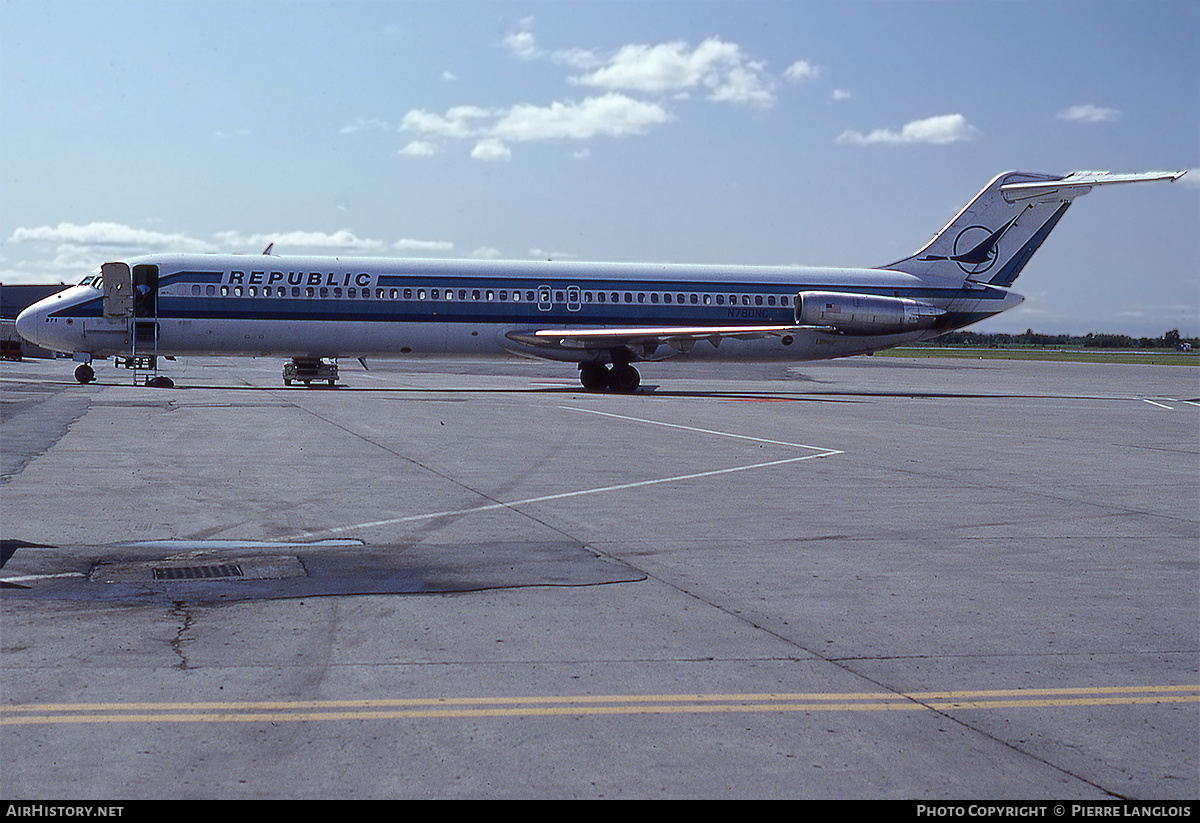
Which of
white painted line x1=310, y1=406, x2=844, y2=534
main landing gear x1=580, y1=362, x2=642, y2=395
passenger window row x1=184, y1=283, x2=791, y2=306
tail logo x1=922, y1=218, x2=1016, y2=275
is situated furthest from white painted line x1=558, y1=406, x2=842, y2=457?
tail logo x1=922, y1=218, x2=1016, y2=275

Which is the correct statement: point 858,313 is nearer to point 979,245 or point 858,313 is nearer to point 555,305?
point 979,245

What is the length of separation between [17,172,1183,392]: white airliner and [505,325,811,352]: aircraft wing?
5 centimetres

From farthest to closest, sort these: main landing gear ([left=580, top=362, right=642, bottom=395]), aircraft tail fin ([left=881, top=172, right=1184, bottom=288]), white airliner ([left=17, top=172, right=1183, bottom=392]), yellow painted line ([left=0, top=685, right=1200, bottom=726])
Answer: aircraft tail fin ([left=881, top=172, right=1184, bottom=288]), main landing gear ([left=580, top=362, right=642, bottom=395]), white airliner ([left=17, top=172, right=1183, bottom=392]), yellow painted line ([left=0, top=685, right=1200, bottom=726])

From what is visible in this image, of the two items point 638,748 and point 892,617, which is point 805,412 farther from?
point 638,748

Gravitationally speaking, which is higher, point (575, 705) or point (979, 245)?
point (979, 245)

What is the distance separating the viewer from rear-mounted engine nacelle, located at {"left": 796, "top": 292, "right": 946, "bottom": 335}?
37750 millimetres

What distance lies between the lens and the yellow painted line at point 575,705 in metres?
5.34

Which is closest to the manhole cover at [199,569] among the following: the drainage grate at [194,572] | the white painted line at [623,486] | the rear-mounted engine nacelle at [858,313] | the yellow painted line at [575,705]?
the drainage grate at [194,572]

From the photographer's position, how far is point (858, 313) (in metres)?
37.9

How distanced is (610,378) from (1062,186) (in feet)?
57.2

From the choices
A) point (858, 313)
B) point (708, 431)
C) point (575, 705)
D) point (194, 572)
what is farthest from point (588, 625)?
point (858, 313)

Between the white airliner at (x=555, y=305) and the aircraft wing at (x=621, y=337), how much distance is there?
52 mm

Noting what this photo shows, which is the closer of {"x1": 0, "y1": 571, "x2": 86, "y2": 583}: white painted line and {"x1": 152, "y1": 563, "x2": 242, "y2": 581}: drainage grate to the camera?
{"x1": 0, "y1": 571, "x2": 86, "y2": 583}: white painted line

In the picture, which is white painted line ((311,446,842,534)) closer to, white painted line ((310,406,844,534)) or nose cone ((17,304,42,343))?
white painted line ((310,406,844,534))
